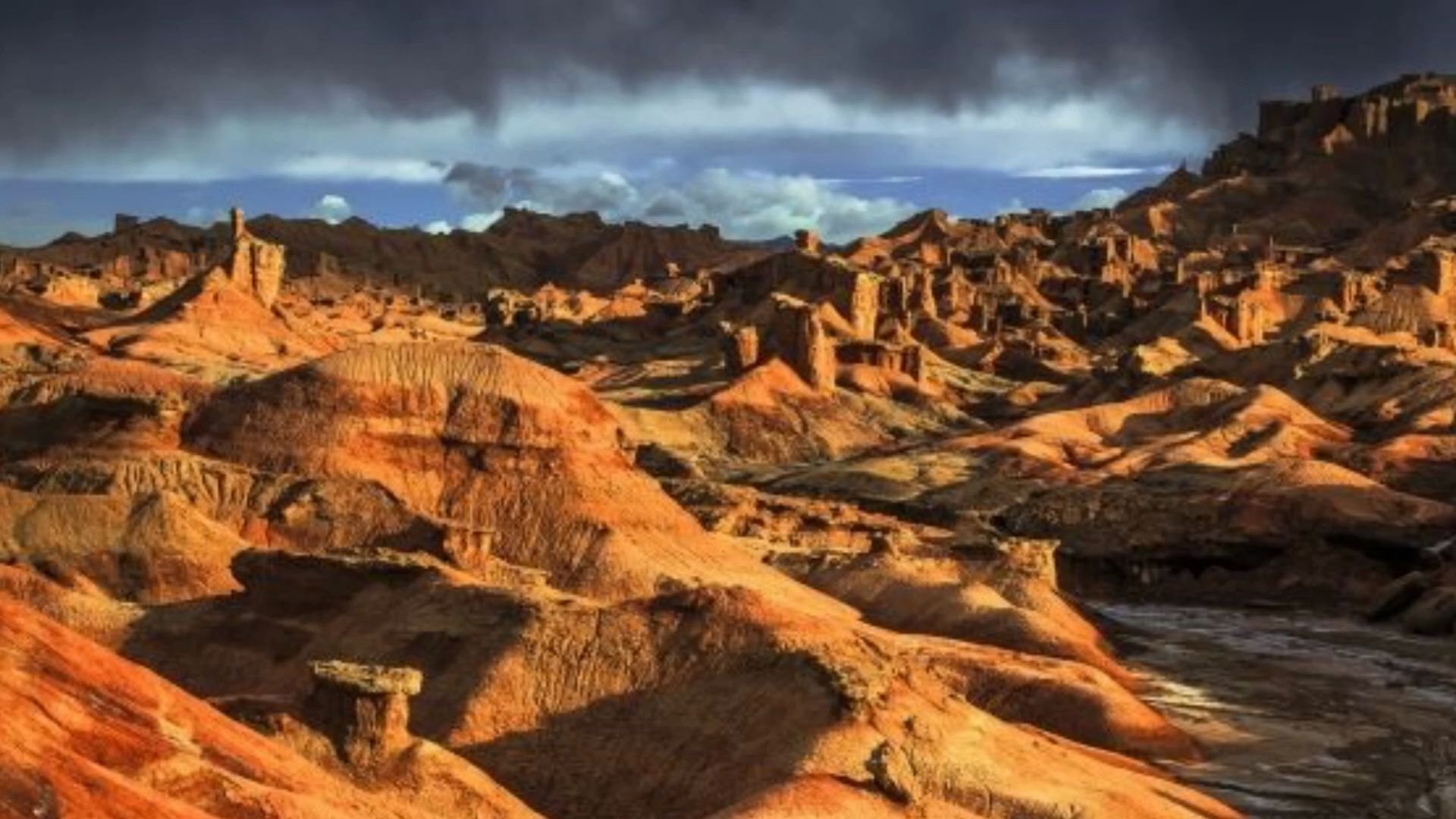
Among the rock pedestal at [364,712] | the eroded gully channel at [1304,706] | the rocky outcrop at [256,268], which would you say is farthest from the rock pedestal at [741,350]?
the rock pedestal at [364,712]

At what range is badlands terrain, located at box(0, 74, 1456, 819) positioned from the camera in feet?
81.8

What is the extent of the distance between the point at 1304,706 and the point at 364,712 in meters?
35.7

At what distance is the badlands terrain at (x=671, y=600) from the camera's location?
24938mm

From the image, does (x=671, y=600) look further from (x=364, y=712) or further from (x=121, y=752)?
(x=121, y=752)

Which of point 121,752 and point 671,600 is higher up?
point 121,752

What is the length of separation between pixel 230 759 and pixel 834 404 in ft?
326

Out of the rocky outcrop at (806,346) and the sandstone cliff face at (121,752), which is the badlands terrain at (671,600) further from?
the rocky outcrop at (806,346)

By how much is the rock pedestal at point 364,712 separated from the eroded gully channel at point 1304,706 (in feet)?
65.4

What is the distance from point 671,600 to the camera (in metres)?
31.8

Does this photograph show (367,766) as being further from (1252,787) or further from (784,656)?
(1252,787)

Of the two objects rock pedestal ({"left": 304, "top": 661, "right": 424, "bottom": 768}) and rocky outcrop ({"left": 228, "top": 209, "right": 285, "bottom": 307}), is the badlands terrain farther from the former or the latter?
rocky outcrop ({"left": 228, "top": 209, "right": 285, "bottom": 307})

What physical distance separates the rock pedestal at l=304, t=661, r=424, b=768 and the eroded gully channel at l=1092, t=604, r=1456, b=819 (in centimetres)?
1993

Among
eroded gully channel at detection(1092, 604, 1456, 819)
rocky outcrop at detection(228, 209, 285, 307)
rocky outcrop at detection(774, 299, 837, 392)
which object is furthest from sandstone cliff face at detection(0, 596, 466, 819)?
rocky outcrop at detection(228, 209, 285, 307)

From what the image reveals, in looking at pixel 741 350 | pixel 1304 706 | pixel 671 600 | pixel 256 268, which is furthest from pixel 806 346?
pixel 671 600
